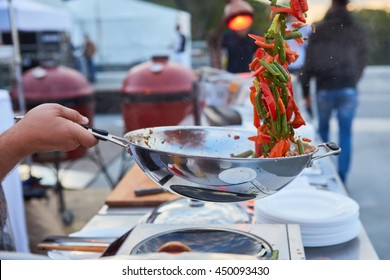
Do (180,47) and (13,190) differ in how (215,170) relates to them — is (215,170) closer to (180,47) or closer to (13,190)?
(13,190)

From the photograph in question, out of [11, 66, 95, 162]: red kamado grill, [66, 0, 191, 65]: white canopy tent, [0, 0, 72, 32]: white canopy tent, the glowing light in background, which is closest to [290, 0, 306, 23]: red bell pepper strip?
the glowing light in background

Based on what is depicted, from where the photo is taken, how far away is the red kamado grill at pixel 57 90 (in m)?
2.24

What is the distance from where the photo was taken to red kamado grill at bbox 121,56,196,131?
2.22 metres

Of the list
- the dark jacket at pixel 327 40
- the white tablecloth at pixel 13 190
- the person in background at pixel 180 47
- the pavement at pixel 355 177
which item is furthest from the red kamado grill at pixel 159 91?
the person in background at pixel 180 47

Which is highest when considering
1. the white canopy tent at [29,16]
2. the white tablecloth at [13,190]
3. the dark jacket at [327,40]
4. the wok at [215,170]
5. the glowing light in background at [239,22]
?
the white canopy tent at [29,16]

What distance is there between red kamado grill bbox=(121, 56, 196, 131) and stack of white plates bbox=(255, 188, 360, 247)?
4.28 feet

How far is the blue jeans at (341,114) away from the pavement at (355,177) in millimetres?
113

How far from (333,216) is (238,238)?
223mm

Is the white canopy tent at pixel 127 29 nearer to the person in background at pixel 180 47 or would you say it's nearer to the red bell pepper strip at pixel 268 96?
the person in background at pixel 180 47

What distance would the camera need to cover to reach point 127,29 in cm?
923

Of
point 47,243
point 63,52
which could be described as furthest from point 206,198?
point 63,52

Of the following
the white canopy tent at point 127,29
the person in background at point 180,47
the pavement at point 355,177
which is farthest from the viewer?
the white canopy tent at point 127,29

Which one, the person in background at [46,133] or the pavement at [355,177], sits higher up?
the person in background at [46,133]

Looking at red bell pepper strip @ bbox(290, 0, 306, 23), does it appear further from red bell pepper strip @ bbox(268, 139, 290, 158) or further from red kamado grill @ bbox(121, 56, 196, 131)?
red kamado grill @ bbox(121, 56, 196, 131)
